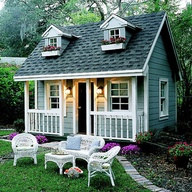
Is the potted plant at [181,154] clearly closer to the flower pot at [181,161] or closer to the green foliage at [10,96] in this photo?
the flower pot at [181,161]

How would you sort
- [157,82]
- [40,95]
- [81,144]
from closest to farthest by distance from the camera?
[81,144], [157,82], [40,95]

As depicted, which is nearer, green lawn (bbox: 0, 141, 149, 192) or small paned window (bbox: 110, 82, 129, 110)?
green lawn (bbox: 0, 141, 149, 192)

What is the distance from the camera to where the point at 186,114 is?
14602 mm

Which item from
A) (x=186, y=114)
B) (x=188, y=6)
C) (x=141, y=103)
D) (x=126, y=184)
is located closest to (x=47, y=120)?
(x=141, y=103)

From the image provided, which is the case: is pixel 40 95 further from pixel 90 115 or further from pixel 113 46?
pixel 113 46

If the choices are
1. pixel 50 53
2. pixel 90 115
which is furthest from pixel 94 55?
pixel 90 115

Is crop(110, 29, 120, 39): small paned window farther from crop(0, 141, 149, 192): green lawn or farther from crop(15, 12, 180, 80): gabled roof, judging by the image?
crop(0, 141, 149, 192): green lawn

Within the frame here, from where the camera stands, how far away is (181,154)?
6.77m

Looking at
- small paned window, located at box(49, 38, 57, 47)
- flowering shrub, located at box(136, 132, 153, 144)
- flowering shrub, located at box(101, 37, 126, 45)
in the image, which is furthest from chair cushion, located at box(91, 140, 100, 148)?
small paned window, located at box(49, 38, 57, 47)

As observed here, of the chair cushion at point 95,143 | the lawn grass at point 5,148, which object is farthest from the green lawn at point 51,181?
the lawn grass at point 5,148

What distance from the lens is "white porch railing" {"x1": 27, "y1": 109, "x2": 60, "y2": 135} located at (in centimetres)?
1108

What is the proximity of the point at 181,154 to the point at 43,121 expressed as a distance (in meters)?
6.19

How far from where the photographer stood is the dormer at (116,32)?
10.3m

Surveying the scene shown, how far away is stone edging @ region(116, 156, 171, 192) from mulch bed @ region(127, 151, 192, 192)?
152 millimetres
